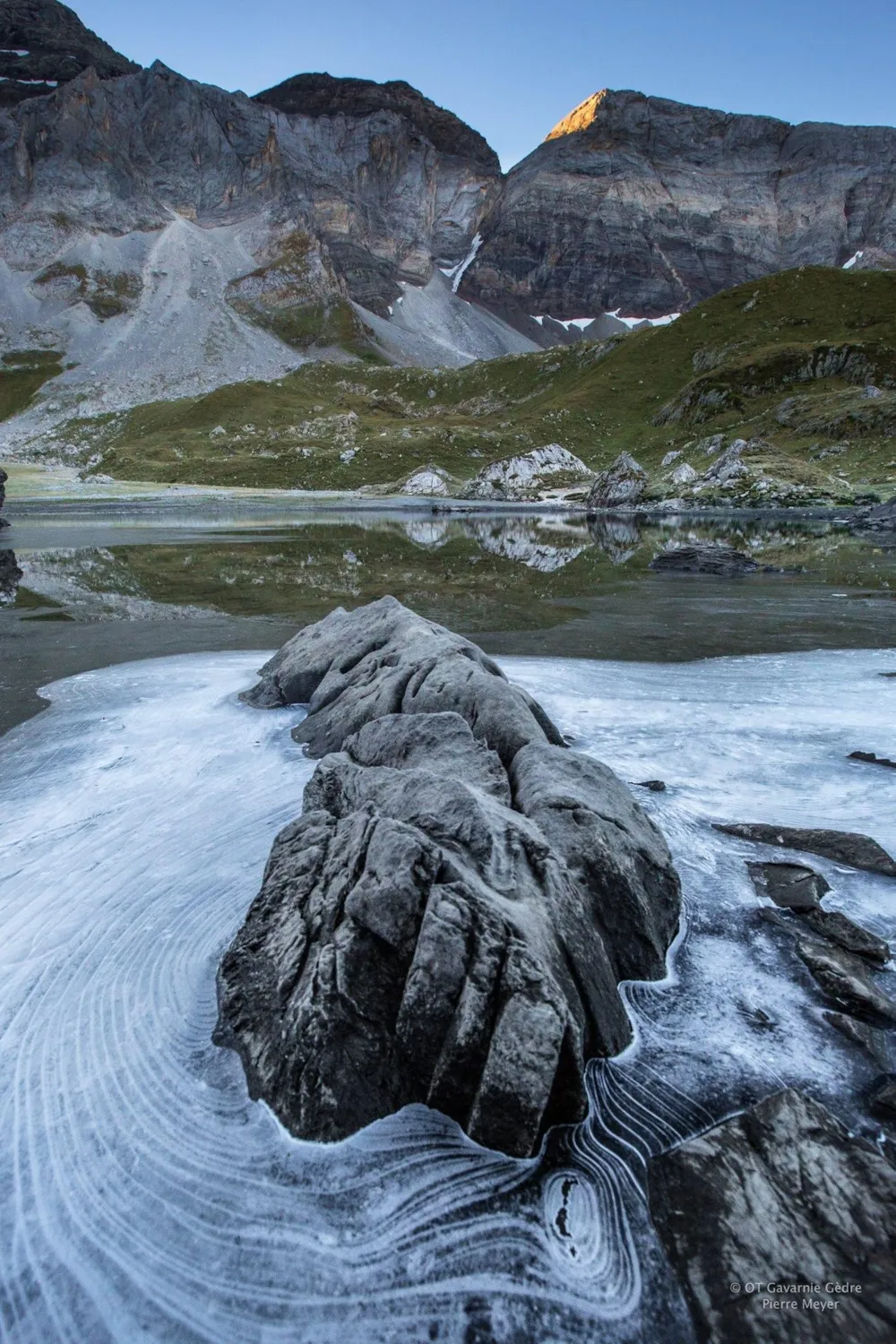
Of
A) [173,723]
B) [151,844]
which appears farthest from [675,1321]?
[173,723]

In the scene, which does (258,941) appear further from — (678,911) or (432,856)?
(678,911)

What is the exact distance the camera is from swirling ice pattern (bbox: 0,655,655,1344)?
3715 mm

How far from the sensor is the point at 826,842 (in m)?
8.02

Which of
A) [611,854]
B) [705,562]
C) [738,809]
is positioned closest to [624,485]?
[705,562]

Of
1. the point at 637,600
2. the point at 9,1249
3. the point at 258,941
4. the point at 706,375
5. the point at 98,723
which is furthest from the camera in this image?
the point at 706,375

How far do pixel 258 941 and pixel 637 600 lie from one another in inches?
878

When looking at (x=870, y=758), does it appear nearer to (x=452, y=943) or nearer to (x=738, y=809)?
(x=738, y=809)

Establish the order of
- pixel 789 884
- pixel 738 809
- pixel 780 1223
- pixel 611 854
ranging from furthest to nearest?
1. pixel 738 809
2. pixel 789 884
3. pixel 611 854
4. pixel 780 1223

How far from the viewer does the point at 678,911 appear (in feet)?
22.5

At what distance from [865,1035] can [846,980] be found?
20.3 inches

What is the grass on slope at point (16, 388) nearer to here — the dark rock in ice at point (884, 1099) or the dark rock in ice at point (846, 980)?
the dark rock in ice at point (846, 980)

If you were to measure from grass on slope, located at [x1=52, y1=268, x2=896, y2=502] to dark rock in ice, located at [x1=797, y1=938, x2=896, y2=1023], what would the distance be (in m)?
75.3

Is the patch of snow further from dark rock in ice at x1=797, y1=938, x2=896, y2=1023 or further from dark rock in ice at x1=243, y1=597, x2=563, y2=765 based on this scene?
dark rock in ice at x1=797, y1=938, x2=896, y2=1023

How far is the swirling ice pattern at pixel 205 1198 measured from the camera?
3.71 m
